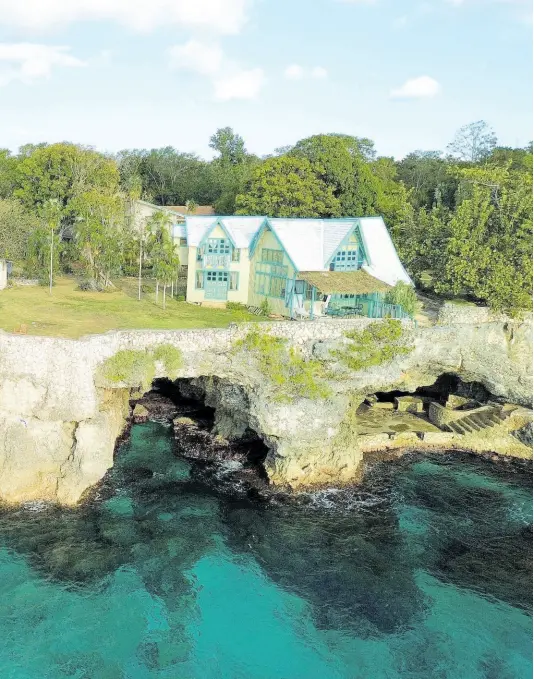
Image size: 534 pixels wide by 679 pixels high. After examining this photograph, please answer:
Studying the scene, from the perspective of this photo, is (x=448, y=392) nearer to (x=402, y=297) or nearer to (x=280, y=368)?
(x=402, y=297)

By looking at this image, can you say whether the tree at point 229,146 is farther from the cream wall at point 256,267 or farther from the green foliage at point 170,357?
the green foliage at point 170,357

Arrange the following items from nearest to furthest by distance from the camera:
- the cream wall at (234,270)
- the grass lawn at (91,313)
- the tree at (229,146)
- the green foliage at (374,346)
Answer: the green foliage at (374,346) → the grass lawn at (91,313) → the cream wall at (234,270) → the tree at (229,146)

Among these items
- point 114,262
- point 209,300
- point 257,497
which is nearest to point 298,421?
point 257,497

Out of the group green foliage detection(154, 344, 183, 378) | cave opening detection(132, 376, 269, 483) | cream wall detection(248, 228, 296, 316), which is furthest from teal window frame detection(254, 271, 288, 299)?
green foliage detection(154, 344, 183, 378)

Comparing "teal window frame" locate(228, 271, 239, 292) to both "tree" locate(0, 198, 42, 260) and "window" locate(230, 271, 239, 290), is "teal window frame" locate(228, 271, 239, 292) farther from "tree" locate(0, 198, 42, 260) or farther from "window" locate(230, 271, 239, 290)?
"tree" locate(0, 198, 42, 260)

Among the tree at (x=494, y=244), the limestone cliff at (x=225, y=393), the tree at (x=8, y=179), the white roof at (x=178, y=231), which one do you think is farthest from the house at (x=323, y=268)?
the tree at (x=8, y=179)
